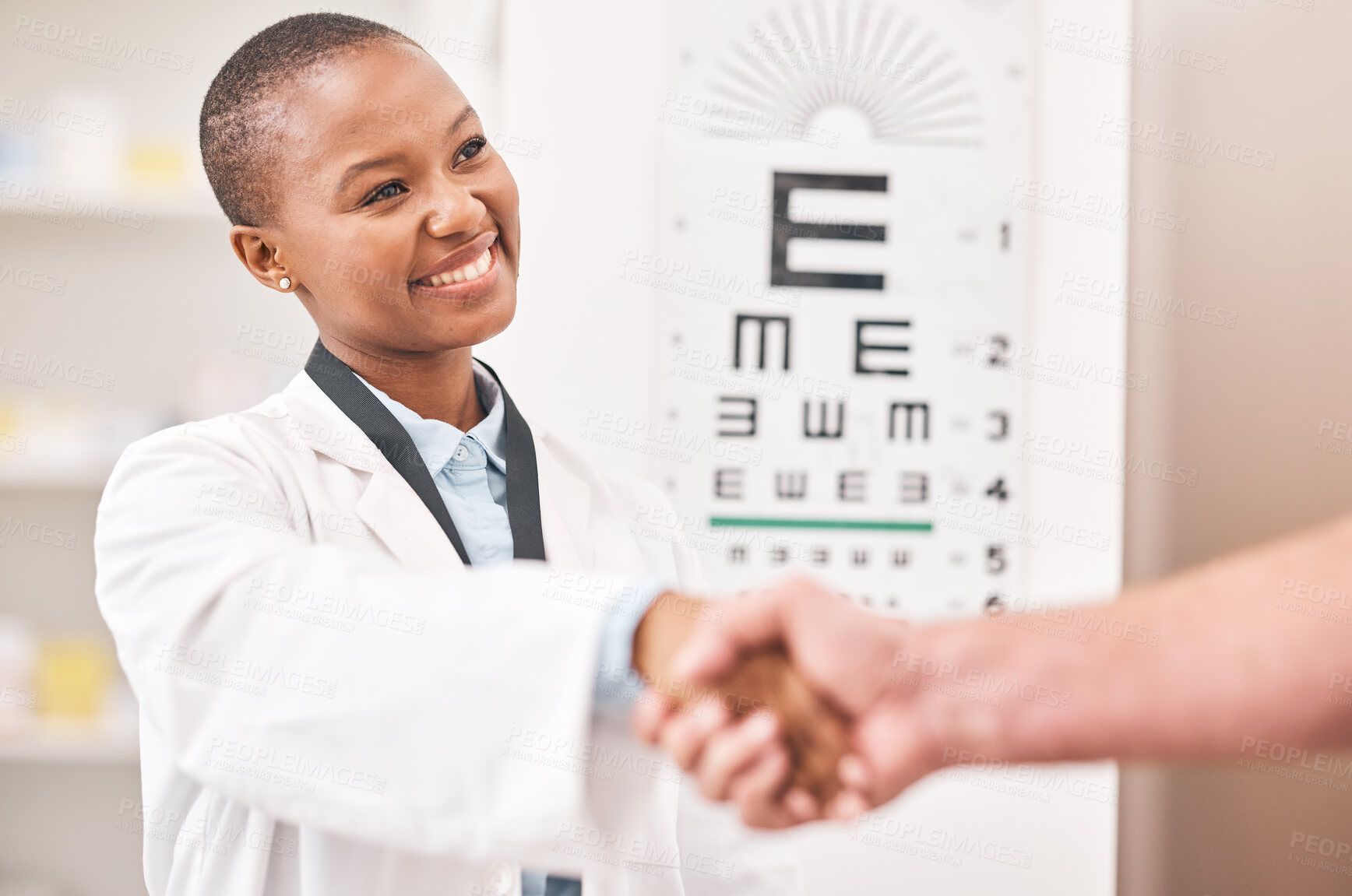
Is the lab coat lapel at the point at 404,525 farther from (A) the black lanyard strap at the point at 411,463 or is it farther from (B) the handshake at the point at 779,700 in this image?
(B) the handshake at the point at 779,700

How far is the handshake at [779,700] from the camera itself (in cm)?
58

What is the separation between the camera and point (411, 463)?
2.96ft

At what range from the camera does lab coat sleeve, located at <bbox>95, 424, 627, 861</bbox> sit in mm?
573

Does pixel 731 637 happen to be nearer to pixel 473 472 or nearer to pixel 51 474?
pixel 473 472

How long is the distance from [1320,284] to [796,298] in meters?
0.80

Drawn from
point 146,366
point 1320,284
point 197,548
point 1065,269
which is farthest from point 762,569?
point 146,366

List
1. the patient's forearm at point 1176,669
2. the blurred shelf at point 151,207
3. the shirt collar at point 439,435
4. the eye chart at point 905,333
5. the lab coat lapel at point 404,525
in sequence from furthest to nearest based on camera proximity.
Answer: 1. the blurred shelf at point 151,207
2. the eye chart at point 905,333
3. the shirt collar at point 439,435
4. the lab coat lapel at point 404,525
5. the patient's forearm at point 1176,669

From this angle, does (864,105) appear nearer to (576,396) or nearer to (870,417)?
(870,417)

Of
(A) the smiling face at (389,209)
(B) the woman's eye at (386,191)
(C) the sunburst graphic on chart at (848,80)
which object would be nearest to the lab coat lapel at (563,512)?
(A) the smiling face at (389,209)

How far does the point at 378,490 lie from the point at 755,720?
0.41 m

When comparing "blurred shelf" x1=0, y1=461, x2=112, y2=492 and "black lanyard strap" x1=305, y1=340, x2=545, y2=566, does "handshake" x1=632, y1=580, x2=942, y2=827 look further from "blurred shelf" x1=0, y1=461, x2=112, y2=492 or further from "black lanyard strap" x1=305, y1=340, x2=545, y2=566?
"blurred shelf" x1=0, y1=461, x2=112, y2=492

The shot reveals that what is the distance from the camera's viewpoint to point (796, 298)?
173 centimetres

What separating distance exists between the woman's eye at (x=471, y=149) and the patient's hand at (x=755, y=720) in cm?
50

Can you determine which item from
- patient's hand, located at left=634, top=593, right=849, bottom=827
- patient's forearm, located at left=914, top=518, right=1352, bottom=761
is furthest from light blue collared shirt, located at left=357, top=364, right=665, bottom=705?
patient's forearm, located at left=914, top=518, right=1352, bottom=761
